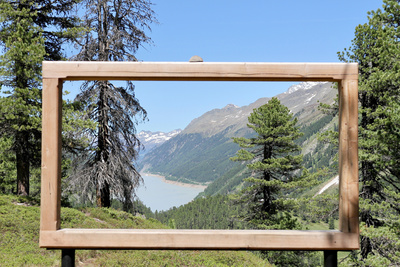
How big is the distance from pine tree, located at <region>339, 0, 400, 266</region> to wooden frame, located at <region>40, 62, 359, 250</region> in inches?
308

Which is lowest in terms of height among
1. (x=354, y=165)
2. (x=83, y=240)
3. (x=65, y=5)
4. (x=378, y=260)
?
(x=378, y=260)

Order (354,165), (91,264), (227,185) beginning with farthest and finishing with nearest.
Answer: (227,185) → (91,264) → (354,165)

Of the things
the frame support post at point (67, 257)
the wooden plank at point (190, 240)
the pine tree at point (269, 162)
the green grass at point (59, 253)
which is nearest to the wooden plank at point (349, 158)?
the wooden plank at point (190, 240)

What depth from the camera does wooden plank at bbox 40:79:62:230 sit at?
86.3 inches

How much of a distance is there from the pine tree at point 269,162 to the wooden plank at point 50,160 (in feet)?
54.9

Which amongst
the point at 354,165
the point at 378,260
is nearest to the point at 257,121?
the point at 378,260

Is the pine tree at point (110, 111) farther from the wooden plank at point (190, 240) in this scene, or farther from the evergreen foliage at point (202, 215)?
the evergreen foliage at point (202, 215)

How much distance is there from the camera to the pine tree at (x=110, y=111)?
12.2 metres

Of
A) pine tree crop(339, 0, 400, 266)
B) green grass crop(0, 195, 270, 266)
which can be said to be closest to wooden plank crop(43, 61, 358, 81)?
green grass crop(0, 195, 270, 266)

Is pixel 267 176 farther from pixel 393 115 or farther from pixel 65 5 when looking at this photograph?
pixel 65 5

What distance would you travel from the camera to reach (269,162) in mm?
19266

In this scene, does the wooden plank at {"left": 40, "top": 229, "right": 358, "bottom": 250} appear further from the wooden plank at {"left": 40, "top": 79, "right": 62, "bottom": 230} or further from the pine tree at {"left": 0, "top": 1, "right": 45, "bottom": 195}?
the pine tree at {"left": 0, "top": 1, "right": 45, "bottom": 195}

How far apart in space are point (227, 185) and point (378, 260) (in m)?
174

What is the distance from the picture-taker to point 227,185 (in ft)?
595
